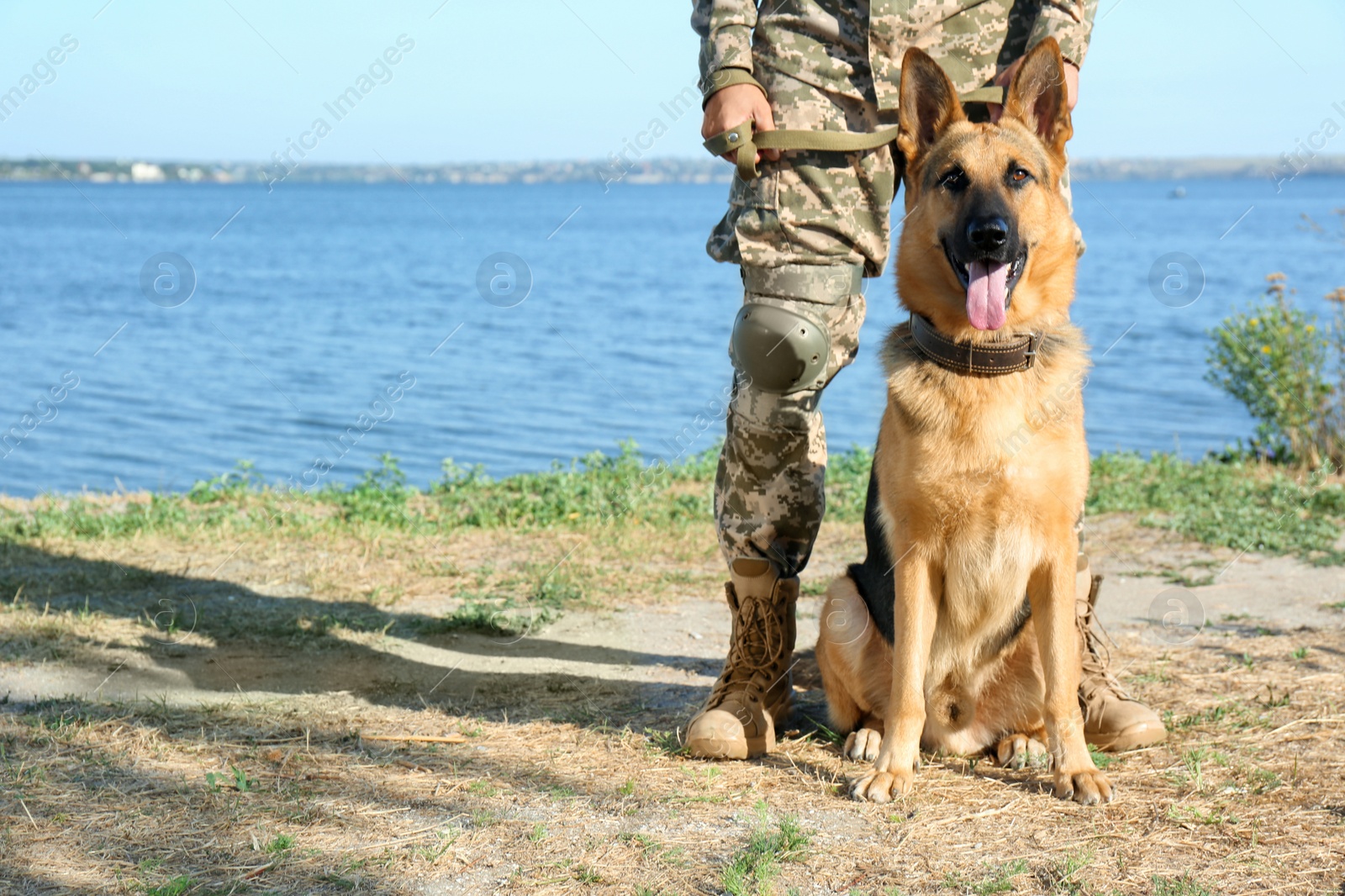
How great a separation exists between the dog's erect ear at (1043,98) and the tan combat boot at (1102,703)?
4.34ft

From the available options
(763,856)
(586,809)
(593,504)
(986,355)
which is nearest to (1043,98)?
(986,355)

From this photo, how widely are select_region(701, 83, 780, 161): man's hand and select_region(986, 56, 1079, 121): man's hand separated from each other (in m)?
0.69

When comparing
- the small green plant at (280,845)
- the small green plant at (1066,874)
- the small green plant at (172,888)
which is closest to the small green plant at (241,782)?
the small green plant at (280,845)

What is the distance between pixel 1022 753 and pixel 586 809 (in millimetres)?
1308

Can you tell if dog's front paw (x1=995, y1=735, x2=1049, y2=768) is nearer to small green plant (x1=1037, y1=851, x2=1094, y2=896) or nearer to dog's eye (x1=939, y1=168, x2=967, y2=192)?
small green plant (x1=1037, y1=851, x2=1094, y2=896)

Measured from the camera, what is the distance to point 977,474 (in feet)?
9.35

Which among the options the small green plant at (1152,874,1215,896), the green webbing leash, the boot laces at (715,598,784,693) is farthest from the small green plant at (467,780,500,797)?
the green webbing leash

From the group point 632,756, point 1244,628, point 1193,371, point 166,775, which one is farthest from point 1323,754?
point 1193,371

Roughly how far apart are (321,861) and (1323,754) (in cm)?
276

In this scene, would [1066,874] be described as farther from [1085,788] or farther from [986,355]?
[986,355]

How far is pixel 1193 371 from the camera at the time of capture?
16312 millimetres

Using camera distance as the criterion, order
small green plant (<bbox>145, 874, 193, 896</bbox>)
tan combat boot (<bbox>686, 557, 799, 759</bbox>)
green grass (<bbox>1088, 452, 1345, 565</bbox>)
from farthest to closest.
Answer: green grass (<bbox>1088, 452, 1345, 565</bbox>) < tan combat boot (<bbox>686, 557, 799, 759</bbox>) < small green plant (<bbox>145, 874, 193, 896</bbox>)

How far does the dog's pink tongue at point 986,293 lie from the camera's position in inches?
115

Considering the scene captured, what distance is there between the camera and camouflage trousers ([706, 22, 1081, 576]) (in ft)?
10.5
